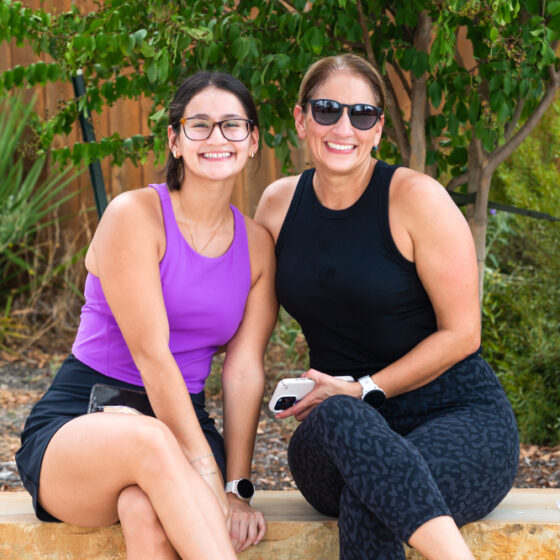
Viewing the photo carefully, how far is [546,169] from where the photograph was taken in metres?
3.98

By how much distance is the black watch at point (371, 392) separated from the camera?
2.19 m

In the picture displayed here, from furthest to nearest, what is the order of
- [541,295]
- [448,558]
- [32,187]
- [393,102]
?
[32,187] < [541,295] < [393,102] < [448,558]

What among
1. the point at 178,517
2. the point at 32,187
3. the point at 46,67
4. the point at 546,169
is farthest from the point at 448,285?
the point at 32,187

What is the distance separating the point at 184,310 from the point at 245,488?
1.64 feet

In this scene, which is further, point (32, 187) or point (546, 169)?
point (32, 187)

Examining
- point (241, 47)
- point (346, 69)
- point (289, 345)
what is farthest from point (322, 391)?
point (289, 345)

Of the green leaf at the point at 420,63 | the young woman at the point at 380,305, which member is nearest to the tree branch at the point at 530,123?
the green leaf at the point at 420,63

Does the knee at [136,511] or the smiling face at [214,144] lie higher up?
the smiling face at [214,144]

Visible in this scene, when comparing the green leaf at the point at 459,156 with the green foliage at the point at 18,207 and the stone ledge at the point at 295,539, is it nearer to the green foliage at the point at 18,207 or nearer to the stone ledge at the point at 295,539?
the stone ledge at the point at 295,539

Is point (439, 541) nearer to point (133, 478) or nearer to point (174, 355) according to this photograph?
point (133, 478)

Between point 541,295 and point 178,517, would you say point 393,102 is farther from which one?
point 178,517

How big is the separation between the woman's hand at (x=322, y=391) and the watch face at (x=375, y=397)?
2cm

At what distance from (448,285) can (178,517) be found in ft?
2.97

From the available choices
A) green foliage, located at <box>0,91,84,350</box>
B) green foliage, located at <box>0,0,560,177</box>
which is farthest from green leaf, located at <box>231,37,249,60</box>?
green foliage, located at <box>0,91,84,350</box>
